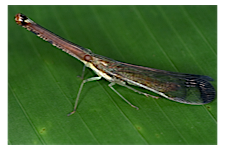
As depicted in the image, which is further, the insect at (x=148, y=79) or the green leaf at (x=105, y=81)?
→ the insect at (x=148, y=79)

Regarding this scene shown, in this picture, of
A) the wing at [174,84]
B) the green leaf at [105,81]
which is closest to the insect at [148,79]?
the wing at [174,84]

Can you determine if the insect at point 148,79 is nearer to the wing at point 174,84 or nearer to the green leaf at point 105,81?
the wing at point 174,84

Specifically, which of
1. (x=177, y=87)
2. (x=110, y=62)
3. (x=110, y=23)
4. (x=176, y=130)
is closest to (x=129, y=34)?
(x=110, y=23)

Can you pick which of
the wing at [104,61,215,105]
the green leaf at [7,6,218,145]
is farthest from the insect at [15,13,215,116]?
the green leaf at [7,6,218,145]

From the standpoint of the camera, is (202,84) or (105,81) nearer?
(202,84)

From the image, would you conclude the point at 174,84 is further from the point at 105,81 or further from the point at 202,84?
the point at 105,81

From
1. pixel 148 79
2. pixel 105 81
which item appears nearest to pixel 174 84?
pixel 148 79

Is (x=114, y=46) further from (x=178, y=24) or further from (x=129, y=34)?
(x=178, y=24)
